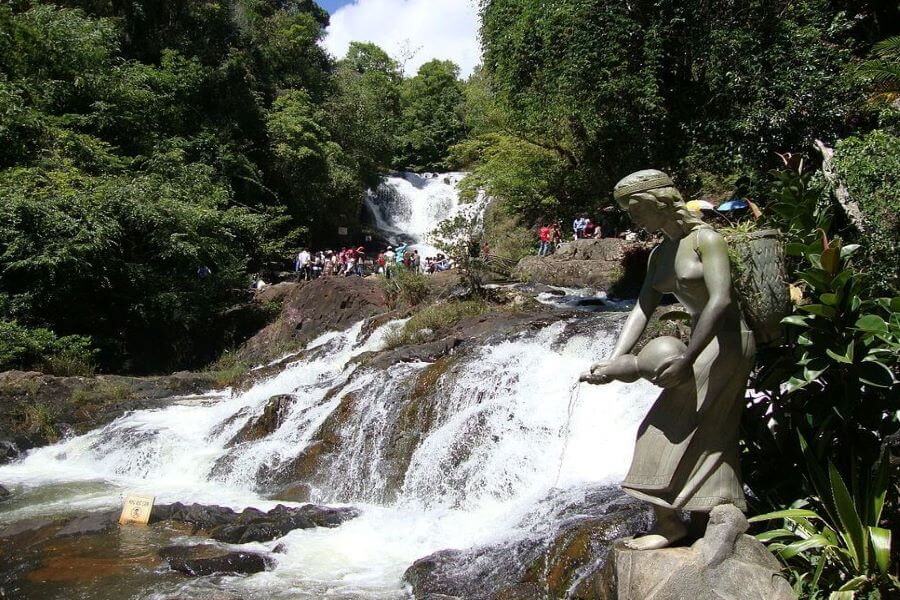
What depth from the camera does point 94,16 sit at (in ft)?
79.3

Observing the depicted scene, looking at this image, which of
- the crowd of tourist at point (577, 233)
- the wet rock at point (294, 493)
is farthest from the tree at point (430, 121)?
the wet rock at point (294, 493)

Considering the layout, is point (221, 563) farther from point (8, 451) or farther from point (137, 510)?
point (8, 451)

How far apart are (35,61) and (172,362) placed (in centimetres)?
952

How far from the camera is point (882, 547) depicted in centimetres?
351

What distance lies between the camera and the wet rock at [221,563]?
677 centimetres

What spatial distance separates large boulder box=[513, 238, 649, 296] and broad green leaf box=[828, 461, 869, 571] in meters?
13.5

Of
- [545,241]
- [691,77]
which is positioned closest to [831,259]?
[691,77]

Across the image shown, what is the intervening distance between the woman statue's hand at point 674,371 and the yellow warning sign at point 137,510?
7047mm

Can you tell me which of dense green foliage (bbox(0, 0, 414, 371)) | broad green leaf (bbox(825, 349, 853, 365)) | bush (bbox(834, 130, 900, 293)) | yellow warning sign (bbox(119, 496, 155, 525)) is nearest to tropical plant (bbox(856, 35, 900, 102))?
bush (bbox(834, 130, 900, 293))

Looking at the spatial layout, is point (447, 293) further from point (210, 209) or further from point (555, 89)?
point (210, 209)

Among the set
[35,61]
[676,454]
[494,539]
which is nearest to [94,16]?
[35,61]

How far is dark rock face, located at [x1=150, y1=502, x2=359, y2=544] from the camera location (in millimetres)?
7715

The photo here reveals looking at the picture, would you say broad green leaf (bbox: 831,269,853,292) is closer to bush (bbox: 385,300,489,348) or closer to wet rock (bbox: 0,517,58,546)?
wet rock (bbox: 0,517,58,546)

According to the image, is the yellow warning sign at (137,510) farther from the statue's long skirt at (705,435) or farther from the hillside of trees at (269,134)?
the hillside of trees at (269,134)
